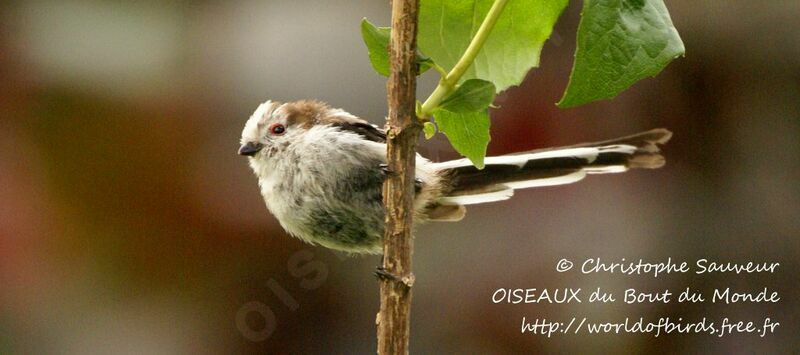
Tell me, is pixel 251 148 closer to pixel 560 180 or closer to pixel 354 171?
pixel 354 171

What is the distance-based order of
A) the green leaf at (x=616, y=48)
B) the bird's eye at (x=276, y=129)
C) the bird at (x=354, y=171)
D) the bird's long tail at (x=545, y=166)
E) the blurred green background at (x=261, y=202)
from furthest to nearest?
the blurred green background at (x=261, y=202) → the bird's eye at (x=276, y=129) → the bird at (x=354, y=171) → the bird's long tail at (x=545, y=166) → the green leaf at (x=616, y=48)

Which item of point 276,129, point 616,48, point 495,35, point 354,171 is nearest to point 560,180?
point 354,171

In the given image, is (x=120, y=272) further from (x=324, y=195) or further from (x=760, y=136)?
(x=760, y=136)

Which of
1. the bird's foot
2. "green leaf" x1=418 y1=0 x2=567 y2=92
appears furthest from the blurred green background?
the bird's foot

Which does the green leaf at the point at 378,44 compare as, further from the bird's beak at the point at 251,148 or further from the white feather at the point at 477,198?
the white feather at the point at 477,198

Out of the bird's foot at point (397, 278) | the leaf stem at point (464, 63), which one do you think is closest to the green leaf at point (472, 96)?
the leaf stem at point (464, 63)

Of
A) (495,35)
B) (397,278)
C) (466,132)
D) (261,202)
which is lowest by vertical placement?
(261,202)
